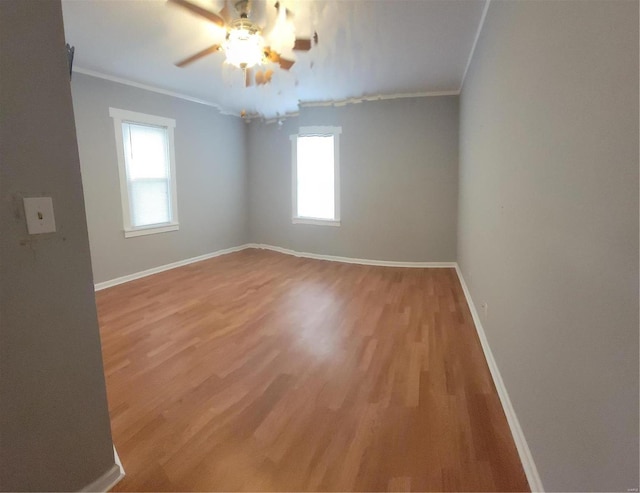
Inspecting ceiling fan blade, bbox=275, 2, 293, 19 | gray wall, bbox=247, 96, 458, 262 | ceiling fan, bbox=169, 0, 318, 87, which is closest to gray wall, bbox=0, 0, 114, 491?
ceiling fan, bbox=169, 0, 318, 87

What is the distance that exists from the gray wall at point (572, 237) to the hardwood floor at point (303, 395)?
1.11 feet

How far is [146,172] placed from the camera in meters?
4.62

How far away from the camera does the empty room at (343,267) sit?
3.31ft

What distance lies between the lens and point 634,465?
753 millimetres

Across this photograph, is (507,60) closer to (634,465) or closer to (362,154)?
(634,465)

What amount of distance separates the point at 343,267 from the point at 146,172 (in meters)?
3.18

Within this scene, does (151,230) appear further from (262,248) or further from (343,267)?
(343,267)

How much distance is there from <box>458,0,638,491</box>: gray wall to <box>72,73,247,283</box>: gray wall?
4.24 m

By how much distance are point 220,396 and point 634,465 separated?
1865mm

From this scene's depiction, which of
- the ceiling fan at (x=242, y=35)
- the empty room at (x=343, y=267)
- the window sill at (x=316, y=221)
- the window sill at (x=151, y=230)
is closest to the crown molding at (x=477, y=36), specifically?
the empty room at (x=343, y=267)

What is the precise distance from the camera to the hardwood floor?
147 centimetres

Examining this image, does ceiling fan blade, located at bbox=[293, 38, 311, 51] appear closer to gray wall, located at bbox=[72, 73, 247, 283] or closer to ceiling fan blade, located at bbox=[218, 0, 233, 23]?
ceiling fan blade, located at bbox=[218, 0, 233, 23]

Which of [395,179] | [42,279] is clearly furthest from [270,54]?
[395,179]

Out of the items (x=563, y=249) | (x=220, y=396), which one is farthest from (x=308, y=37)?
(x=220, y=396)
